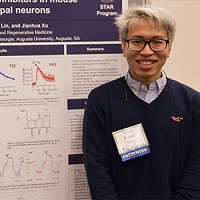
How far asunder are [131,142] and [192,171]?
11.7 inches

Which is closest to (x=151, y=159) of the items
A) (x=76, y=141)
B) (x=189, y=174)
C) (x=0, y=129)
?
(x=189, y=174)

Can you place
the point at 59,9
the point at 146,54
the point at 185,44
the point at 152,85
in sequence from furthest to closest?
the point at 185,44
the point at 59,9
the point at 152,85
the point at 146,54

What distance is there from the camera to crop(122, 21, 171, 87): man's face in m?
1.40

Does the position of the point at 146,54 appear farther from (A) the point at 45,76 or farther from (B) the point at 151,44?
(A) the point at 45,76

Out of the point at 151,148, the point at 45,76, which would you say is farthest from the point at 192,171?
the point at 45,76

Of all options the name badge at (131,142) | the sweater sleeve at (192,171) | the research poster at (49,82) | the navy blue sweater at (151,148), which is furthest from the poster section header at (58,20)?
the sweater sleeve at (192,171)

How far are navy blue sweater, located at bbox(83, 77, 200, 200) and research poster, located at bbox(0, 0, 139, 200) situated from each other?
22 centimetres

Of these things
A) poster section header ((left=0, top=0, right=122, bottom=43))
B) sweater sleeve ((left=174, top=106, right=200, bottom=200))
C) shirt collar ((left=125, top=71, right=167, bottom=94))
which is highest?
poster section header ((left=0, top=0, right=122, bottom=43))

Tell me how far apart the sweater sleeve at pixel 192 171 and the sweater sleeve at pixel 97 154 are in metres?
0.30

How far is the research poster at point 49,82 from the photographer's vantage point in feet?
5.24

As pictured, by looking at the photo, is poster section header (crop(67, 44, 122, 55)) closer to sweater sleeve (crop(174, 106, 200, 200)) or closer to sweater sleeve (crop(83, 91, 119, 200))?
sweater sleeve (crop(83, 91, 119, 200))

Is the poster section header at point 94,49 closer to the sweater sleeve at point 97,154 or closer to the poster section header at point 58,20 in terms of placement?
the poster section header at point 58,20

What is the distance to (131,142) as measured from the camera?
1487mm

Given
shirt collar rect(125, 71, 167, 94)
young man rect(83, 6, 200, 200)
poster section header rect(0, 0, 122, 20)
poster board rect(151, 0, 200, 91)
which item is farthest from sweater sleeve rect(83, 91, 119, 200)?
poster board rect(151, 0, 200, 91)
